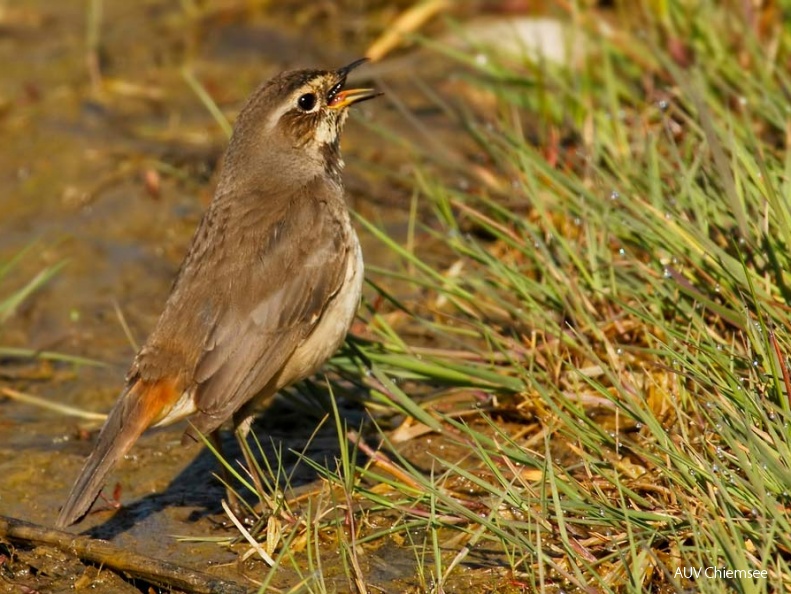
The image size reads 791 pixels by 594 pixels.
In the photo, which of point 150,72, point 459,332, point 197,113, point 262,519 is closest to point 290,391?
point 459,332

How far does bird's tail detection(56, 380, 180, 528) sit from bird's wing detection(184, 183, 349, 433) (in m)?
0.18

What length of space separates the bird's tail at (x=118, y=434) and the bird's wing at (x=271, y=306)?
0.18 m

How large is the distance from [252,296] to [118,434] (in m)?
0.86

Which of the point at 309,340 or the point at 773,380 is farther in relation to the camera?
the point at 309,340

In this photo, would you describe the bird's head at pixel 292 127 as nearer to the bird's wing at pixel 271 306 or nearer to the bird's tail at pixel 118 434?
the bird's wing at pixel 271 306

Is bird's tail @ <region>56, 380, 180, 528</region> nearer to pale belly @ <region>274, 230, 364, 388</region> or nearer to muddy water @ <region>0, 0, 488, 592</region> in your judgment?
muddy water @ <region>0, 0, 488, 592</region>

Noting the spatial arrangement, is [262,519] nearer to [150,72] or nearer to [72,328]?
[72,328]

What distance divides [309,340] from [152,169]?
11.7 feet

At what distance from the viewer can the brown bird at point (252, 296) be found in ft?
18.9

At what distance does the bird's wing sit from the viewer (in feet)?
18.9

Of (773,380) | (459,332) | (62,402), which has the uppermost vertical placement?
(773,380)

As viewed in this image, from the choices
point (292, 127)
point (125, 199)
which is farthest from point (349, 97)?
point (125, 199)

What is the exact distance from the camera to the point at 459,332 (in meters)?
6.63

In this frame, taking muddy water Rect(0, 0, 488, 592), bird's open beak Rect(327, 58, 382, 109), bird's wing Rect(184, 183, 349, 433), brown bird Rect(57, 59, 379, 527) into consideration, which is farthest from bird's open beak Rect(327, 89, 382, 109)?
muddy water Rect(0, 0, 488, 592)
